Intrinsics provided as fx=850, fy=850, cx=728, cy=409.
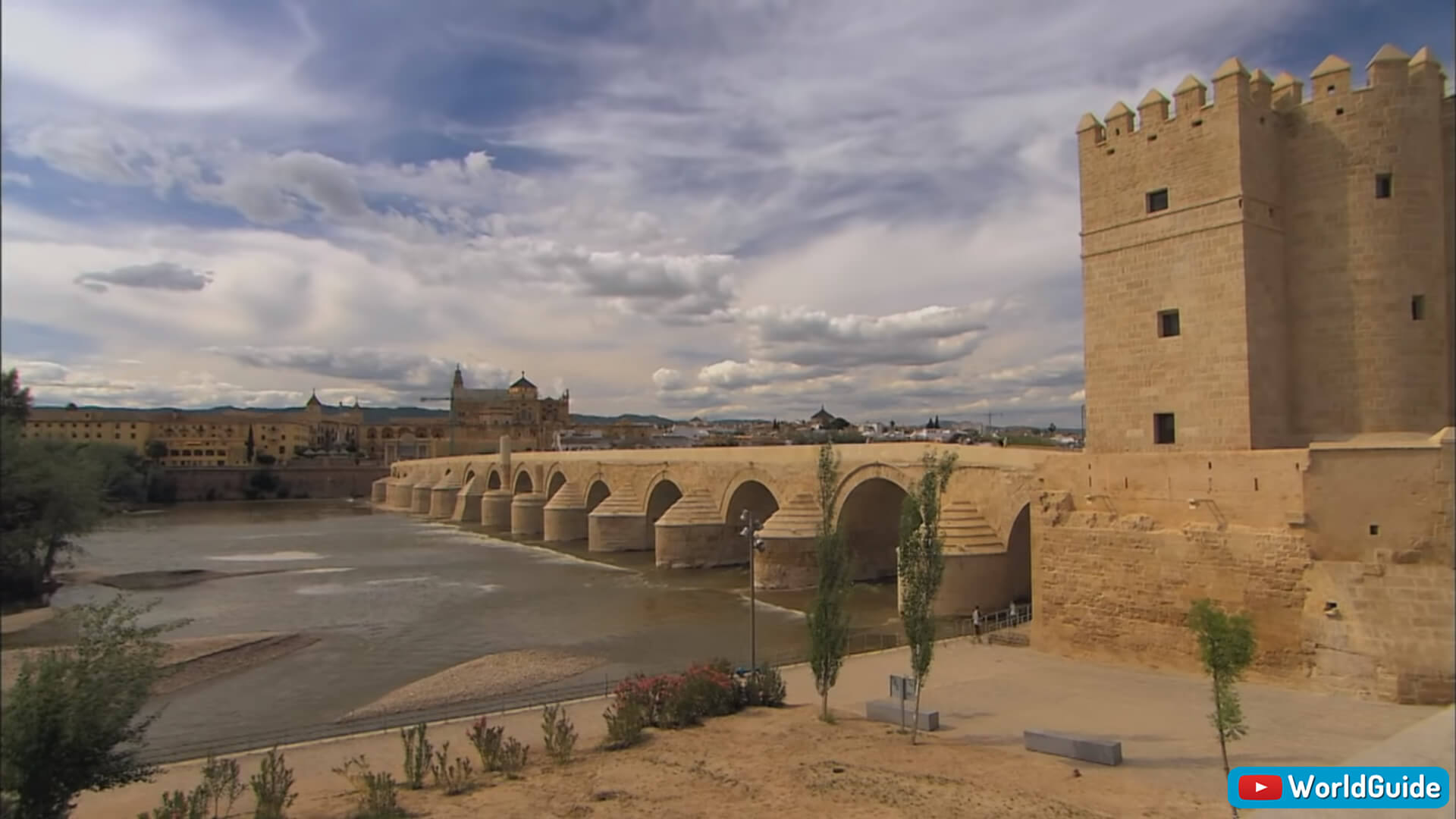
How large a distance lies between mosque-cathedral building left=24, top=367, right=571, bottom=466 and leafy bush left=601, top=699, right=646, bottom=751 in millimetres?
7595

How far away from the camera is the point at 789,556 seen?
22656 mm

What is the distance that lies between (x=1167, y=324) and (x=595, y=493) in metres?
30.0

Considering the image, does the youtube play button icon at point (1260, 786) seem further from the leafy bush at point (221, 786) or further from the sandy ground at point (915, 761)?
the leafy bush at point (221, 786)

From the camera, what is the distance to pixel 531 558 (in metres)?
32.8

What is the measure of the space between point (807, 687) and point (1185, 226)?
8795 millimetres

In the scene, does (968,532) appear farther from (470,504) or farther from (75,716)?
(470,504)

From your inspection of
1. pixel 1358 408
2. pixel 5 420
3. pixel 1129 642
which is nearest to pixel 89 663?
pixel 5 420

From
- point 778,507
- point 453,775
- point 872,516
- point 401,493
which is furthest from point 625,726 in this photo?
point 401,493

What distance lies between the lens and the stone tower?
11734 mm

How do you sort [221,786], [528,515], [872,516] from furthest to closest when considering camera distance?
1. [528,515]
2. [872,516]
3. [221,786]

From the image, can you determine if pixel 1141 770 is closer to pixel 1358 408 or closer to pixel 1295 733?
pixel 1295 733

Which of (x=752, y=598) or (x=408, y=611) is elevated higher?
(x=752, y=598)

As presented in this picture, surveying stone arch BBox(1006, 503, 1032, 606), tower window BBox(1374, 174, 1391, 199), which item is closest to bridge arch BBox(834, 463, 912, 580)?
stone arch BBox(1006, 503, 1032, 606)

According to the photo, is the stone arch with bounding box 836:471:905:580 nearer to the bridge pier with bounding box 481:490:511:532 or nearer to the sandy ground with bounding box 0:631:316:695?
the sandy ground with bounding box 0:631:316:695
